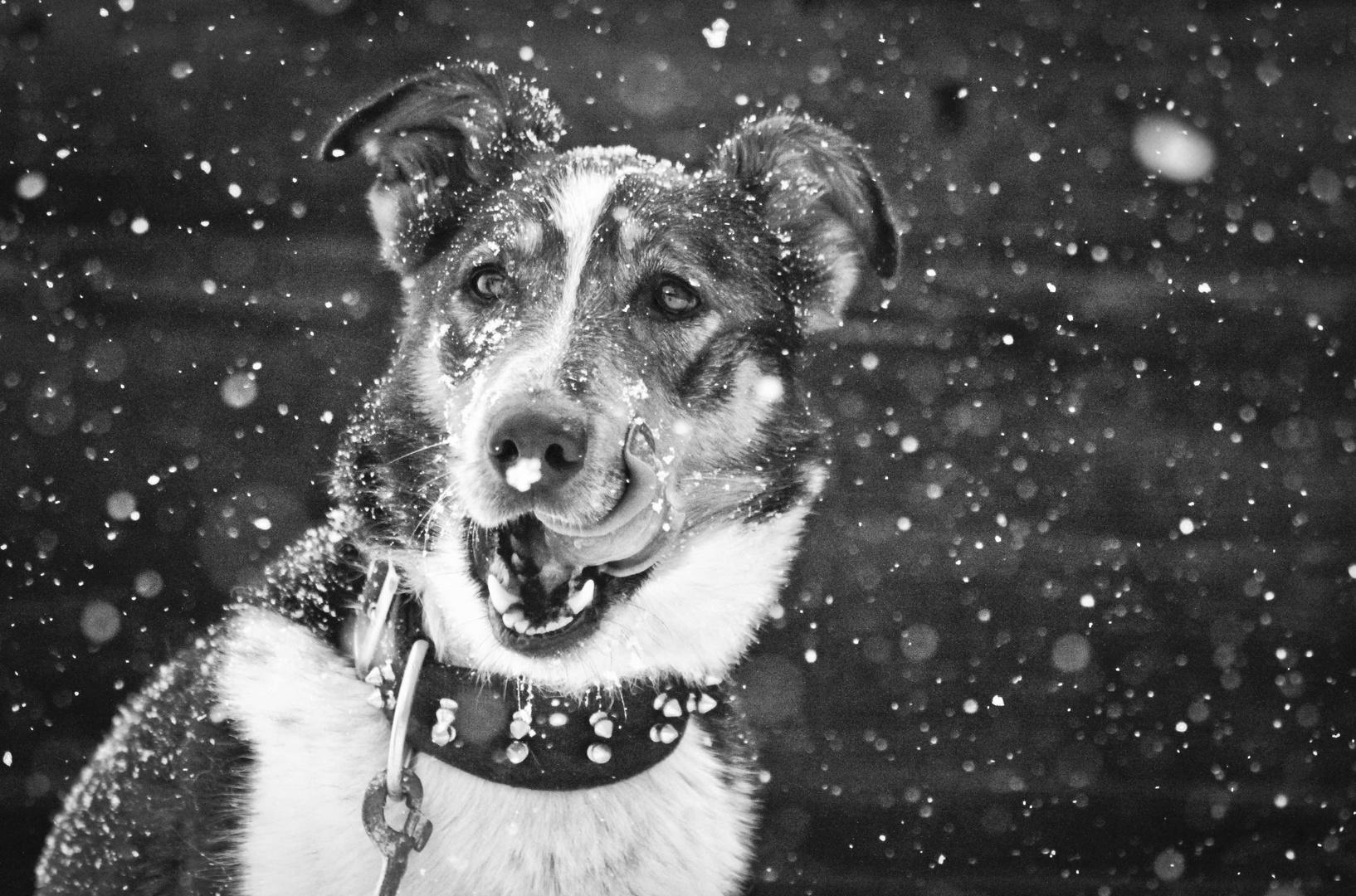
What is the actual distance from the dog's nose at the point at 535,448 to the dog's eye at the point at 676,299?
26.7 inches

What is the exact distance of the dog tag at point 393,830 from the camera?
4.47 feet

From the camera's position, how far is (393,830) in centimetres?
141

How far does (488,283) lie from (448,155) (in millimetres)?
415

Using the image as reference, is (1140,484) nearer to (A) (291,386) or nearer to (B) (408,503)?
(B) (408,503)

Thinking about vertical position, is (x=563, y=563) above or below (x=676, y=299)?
below

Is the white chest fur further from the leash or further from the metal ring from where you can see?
the metal ring

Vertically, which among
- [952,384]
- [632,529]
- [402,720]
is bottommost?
[952,384]

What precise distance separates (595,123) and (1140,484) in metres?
2.44

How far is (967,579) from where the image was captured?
10.7 feet

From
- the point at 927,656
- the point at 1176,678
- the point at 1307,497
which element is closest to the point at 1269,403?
the point at 1307,497

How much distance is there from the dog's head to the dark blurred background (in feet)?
3.03

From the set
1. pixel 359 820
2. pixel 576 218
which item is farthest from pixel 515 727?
pixel 576 218

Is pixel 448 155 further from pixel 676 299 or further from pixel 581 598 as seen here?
pixel 581 598

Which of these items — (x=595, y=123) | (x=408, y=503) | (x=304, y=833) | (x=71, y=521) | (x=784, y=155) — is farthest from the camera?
(x=595, y=123)
